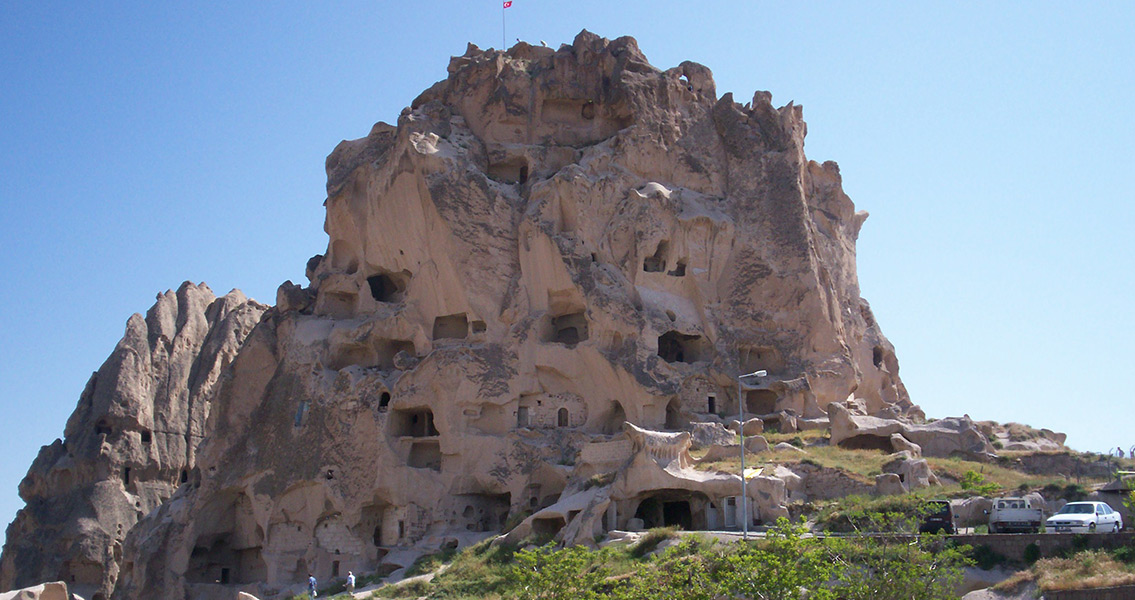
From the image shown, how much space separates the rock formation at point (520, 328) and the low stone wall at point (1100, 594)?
73.5ft

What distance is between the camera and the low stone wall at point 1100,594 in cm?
2136

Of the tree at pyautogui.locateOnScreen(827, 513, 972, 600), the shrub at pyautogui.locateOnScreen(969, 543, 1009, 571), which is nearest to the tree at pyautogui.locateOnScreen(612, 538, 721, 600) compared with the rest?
the tree at pyautogui.locateOnScreen(827, 513, 972, 600)

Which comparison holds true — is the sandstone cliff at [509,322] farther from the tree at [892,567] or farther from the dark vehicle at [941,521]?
the tree at [892,567]

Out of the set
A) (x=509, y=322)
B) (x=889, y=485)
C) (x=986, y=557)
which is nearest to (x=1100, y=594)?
(x=986, y=557)

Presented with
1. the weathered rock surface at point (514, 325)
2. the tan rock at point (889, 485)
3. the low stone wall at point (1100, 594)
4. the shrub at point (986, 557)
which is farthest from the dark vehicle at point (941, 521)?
the weathered rock surface at point (514, 325)

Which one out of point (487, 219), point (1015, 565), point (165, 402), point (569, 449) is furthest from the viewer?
point (165, 402)

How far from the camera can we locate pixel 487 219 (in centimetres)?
5384

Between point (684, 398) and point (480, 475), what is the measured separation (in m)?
10.1

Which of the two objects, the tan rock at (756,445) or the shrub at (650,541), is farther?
the tan rock at (756,445)

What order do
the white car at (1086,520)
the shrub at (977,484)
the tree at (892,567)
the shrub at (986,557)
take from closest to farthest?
1. the tree at (892,567)
2. the shrub at (986,557)
3. the white car at (1086,520)
4. the shrub at (977,484)

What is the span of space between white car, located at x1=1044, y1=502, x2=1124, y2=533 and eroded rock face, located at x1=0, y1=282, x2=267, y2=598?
4923 centimetres

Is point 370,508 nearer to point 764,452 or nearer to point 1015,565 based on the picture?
point 764,452

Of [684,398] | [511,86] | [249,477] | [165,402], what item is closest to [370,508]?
[249,477]

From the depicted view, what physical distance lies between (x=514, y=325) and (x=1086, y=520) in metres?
30.2
